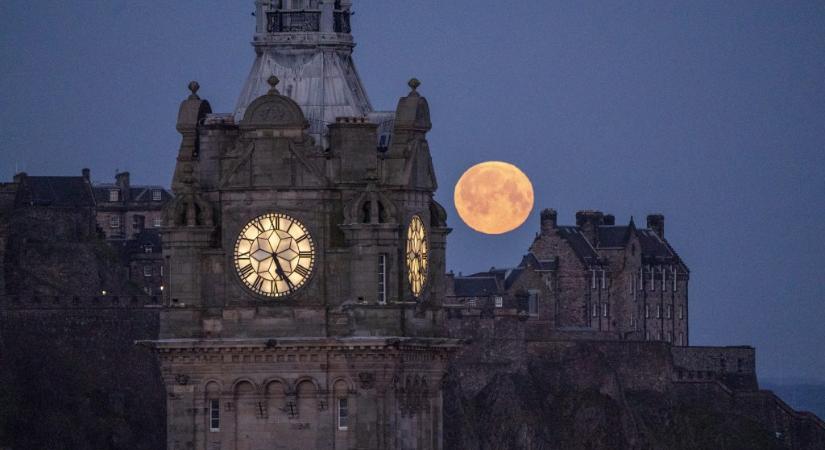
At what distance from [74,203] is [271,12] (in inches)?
4775

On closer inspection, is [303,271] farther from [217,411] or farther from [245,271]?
[217,411]

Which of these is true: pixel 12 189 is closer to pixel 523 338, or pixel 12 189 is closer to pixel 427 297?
pixel 523 338

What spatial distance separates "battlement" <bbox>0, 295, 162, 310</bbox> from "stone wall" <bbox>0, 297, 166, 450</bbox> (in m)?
0.05

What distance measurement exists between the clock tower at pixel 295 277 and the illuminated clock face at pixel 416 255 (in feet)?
0.25

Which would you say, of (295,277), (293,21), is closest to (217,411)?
(295,277)

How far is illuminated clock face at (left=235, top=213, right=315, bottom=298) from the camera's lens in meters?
66.2

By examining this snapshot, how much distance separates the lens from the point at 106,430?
16862cm

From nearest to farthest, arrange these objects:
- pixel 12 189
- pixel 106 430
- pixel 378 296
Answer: pixel 378 296, pixel 106 430, pixel 12 189

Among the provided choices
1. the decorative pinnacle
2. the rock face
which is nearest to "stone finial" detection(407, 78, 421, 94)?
the decorative pinnacle

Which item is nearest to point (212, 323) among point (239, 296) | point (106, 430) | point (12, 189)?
point (239, 296)

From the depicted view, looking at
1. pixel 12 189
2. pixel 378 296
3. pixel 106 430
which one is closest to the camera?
pixel 378 296

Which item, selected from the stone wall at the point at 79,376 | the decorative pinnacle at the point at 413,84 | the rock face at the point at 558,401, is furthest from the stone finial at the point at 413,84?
the rock face at the point at 558,401

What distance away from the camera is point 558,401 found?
7623 inches

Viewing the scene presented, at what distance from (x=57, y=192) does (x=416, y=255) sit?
12232 cm
